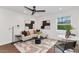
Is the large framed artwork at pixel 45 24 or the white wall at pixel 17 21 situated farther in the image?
the large framed artwork at pixel 45 24

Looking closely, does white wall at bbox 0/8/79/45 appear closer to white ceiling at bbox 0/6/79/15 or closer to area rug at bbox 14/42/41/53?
white ceiling at bbox 0/6/79/15

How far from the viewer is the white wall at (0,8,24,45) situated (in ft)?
5.01

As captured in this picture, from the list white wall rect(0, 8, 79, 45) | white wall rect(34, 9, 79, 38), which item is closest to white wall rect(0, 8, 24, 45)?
white wall rect(0, 8, 79, 45)

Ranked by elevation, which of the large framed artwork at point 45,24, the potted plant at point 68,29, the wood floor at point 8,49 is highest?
the large framed artwork at point 45,24

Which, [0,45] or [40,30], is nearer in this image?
[0,45]

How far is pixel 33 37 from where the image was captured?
5.35 ft

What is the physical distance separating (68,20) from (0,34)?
115cm

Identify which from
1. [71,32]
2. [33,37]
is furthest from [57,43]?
[33,37]

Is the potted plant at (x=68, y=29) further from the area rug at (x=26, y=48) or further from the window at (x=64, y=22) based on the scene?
the area rug at (x=26, y=48)

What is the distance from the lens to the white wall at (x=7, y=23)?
1527mm

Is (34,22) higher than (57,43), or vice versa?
(34,22)

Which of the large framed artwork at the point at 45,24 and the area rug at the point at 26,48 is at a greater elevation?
the large framed artwork at the point at 45,24

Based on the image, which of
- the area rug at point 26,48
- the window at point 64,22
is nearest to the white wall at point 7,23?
the area rug at point 26,48
